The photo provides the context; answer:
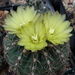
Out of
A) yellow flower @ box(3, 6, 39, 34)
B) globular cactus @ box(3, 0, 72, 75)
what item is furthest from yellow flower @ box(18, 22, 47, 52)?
yellow flower @ box(3, 6, 39, 34)

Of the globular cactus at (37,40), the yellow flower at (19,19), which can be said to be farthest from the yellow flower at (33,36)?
the yellow flower at (19,19)

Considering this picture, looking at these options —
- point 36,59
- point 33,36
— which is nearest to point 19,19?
point 33,36

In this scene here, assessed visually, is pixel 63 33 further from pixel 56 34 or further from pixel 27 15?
pixel 27 15

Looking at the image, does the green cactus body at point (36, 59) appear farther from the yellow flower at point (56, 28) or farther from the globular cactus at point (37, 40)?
the yellow flower at point (56, 28)

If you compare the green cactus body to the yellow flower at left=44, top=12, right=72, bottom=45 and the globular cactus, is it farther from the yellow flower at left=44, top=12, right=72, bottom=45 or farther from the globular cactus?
the yellow flower at left=44, top=12, right=72, bottom=45

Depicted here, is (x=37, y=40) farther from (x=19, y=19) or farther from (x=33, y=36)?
(x=19, y=19)
